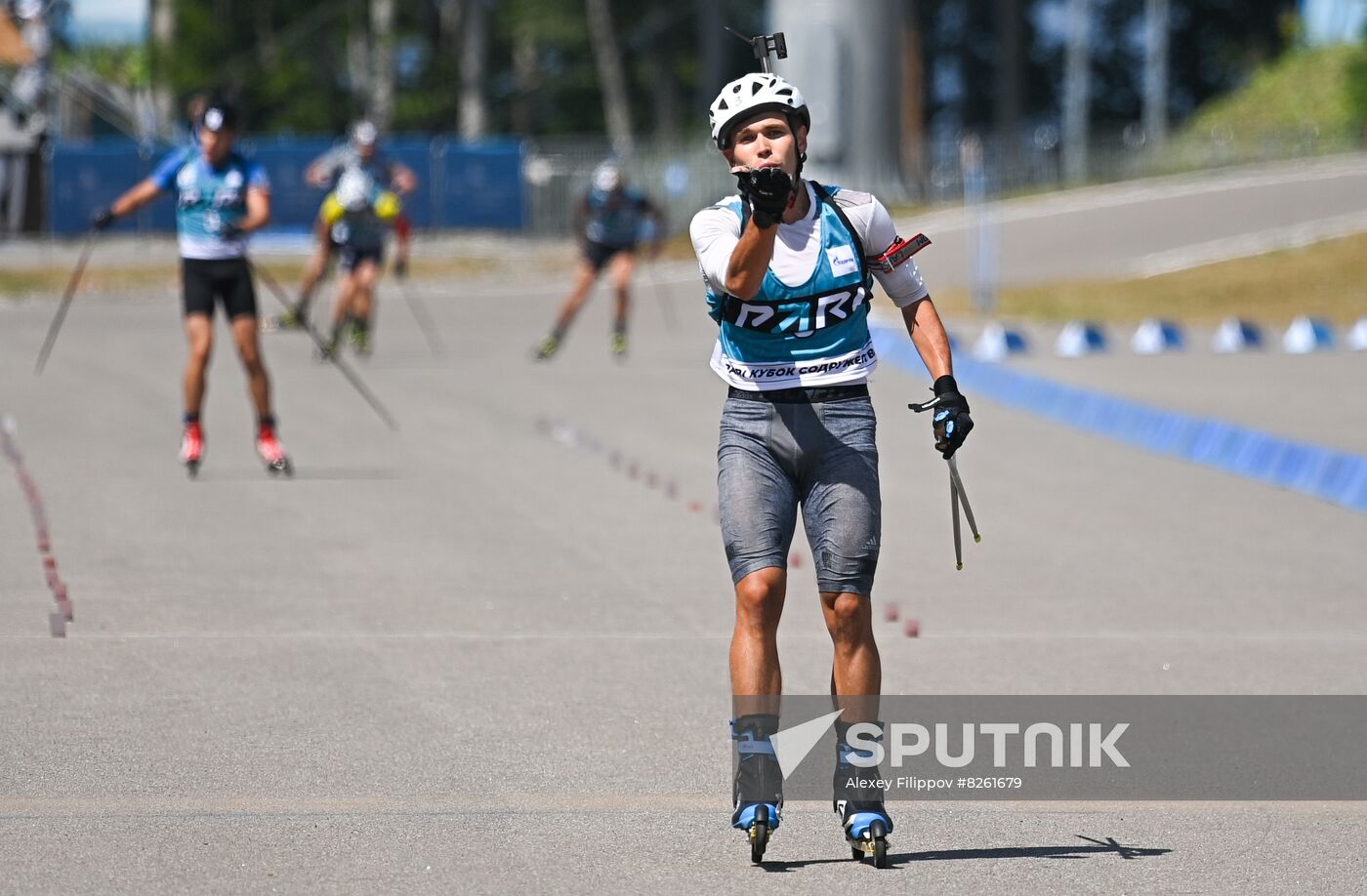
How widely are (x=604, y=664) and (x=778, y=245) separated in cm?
288

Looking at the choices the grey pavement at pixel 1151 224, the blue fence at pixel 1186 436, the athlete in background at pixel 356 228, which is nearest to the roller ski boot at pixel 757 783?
the blue fence at pixel 1186 436

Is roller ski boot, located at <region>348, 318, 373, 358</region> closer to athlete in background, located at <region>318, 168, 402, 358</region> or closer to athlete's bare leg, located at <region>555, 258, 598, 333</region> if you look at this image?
athlete in background, located at <region>318, 168, 402, 358</region>

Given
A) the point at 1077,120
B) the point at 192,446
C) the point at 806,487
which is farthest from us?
the point at 1077,120

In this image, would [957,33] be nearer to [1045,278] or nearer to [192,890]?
[1045,278]

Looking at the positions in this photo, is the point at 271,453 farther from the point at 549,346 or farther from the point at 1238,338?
the point at 1238,338

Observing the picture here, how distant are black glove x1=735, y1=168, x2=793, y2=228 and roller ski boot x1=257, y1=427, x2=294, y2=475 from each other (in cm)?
847

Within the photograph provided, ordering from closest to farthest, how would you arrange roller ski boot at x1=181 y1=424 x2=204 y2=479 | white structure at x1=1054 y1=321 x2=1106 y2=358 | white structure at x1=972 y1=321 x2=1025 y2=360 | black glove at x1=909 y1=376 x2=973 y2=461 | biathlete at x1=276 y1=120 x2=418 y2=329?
black glove at x1=909 y1=376 x2=973 y2=461, roller ski boot at x1=181 y1=424 x2=204 y2=479, biathlete at x1=276 y1=120 x2=418 y2=329, white structure at x1=972 y1=321 x2=1025 y2=360, white structure at x1=1054 y1=321 x2=1106 y2=358

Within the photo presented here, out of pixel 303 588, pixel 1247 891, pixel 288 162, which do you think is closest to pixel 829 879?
pixel 1247 891

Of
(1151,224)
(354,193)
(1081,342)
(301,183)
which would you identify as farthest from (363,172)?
(1151,224)

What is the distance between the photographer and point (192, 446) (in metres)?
13.3

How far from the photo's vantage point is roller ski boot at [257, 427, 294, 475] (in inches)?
529

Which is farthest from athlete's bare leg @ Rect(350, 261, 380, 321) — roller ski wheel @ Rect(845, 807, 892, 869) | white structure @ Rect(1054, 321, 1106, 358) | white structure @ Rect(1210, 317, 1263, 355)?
roller ski wheel @ Rect(845, 807, 892, 869)

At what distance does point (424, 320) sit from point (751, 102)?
22.7 metres

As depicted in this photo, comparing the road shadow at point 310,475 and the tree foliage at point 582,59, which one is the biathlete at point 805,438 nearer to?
the road shadow at point 310,475
